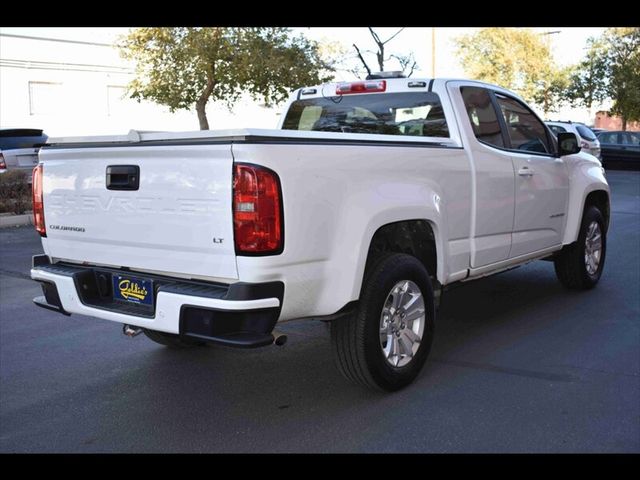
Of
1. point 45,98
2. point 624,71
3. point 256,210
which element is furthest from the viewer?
point 624,71

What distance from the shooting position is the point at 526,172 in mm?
5812

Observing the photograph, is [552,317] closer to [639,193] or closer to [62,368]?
[62,368]

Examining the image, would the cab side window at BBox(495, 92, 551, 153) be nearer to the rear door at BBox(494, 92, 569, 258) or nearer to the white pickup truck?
the rear door at BBox(494, 92, 569, 258)

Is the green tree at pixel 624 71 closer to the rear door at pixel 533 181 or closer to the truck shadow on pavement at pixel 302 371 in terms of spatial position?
the rear door at pixel 533 181

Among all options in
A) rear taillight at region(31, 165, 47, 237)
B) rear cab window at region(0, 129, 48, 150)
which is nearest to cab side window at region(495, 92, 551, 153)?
rear taillight at region(31, 165, 47, 237)

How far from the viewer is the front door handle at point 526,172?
18.8 feet

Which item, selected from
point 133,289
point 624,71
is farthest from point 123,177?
point 624,71

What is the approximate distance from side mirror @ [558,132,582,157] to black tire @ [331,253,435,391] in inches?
106

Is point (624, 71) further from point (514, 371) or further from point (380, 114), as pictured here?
point (514, 371)

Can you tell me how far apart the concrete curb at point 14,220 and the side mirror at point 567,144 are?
30.3 feet

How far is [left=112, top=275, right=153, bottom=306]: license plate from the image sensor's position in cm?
395

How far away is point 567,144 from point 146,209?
403cm

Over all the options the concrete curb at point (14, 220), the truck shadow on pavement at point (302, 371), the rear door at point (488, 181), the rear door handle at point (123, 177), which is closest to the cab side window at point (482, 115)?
the rear door at point (488, 181)
